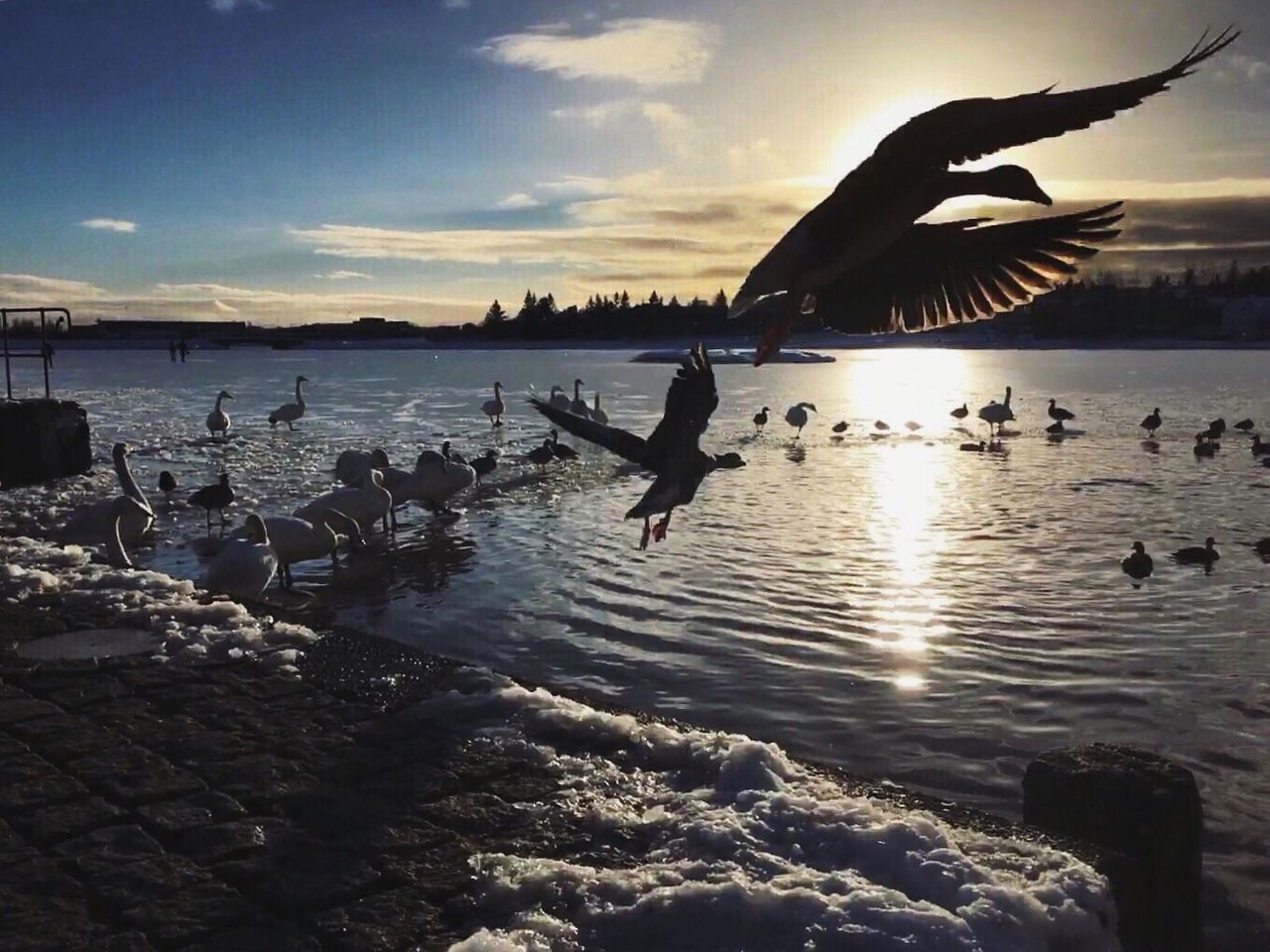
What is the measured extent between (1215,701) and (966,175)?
6153mm

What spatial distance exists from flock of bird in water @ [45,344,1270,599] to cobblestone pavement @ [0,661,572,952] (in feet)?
4.66

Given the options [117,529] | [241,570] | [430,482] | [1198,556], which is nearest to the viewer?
[241,570]

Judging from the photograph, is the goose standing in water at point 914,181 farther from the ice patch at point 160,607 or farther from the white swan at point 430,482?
the white swan at point 430,482

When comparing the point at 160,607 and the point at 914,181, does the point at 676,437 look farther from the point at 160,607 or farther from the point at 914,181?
the point at 160,607

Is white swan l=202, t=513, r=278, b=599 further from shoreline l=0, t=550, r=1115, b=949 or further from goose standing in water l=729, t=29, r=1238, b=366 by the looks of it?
goose standing in water l=729, t=29, r=1238, b=366

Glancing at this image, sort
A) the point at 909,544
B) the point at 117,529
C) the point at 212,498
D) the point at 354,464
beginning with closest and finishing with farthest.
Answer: the point at 117,529 < the point at 909,544 < the point at 212,498 < the point at 354,464

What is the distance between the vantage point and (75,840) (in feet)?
12.4

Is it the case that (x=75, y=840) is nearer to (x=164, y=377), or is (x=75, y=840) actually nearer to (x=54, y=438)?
(x=54, y=438)

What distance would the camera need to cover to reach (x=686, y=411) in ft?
12.4

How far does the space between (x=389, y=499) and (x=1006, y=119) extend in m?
10.9

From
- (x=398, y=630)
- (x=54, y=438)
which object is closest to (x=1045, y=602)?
(x=398, y=630)

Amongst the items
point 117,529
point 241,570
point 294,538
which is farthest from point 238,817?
point 294,538

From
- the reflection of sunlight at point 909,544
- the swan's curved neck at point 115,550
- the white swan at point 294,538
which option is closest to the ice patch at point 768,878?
the reflection of sunlight at point 909,544

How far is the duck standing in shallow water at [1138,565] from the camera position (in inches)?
423
